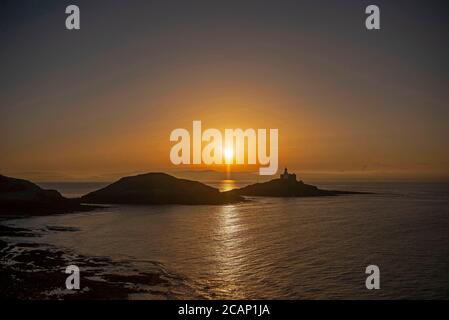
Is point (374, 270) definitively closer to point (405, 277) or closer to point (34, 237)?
point (405, 277)

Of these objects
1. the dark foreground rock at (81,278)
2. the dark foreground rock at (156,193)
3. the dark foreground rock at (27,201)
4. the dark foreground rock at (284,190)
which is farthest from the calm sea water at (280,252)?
the dark foreground rock at (284,190)

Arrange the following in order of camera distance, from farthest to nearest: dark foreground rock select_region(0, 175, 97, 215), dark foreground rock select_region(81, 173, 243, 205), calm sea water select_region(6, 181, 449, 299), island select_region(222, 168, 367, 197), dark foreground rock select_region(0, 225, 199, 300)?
island select_region(222, 168, 367, 197), dark foreground rock select_region(81, 173, 243, 205), dark foreground rock select_region(0, 175, 97, 215), calm sea water select_region(6, 181, 449, 299), dark foreground rock select_region(0, 225, 199, 300)

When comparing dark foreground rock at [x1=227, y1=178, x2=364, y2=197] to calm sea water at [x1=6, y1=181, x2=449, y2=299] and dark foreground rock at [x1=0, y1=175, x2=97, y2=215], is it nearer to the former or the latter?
dark foreground rock at [x1=0, y1=175, x2=97, y2=215]

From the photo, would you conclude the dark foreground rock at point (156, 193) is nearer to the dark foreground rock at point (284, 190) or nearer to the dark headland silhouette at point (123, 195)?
the dark headland silhouette at point (123, 195)

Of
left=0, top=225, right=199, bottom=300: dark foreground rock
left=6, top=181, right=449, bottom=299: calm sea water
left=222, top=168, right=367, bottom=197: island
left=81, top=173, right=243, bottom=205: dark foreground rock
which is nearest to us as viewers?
left=0, top=225, right=199, bottom=300: dark foreground rock

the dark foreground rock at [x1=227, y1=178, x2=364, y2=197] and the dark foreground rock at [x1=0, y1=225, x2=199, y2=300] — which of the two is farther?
the dark foreground rock at [x1=227, y1=178, x2=364, y2=197]

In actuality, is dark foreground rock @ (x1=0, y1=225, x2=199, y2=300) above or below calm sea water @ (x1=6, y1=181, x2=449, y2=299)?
above

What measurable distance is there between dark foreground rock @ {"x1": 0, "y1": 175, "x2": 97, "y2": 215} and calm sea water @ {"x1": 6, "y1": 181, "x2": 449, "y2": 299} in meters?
12.0

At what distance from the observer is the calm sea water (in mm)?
24078

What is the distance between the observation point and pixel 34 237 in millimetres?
Answer: 41625

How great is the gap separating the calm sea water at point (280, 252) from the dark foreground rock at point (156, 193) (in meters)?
47.0

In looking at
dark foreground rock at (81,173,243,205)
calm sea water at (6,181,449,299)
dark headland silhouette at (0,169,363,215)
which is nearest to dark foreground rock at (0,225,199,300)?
calm sea water at (6,181,449,299)

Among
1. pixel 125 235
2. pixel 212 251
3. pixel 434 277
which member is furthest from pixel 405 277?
pixel 125 235
